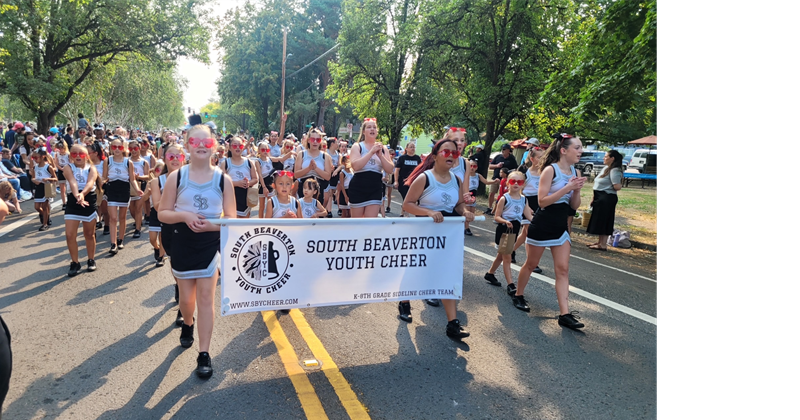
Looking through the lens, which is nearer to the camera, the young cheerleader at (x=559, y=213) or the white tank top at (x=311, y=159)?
the young cheerleader at (x=559, y=213)

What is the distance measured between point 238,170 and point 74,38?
22.4 meters

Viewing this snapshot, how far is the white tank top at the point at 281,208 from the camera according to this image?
20.0 ft

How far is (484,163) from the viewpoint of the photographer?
19344 millimetres

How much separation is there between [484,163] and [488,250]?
10276mm

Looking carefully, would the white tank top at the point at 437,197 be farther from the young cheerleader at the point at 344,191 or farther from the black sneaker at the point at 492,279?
the young cheerleader at the point at 344,191

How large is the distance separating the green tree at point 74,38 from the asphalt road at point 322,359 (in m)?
21.5

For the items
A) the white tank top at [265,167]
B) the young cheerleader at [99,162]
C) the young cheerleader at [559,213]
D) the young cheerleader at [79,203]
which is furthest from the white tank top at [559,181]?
the white tank top at [265,167]

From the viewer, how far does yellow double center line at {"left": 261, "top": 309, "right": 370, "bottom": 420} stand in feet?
11.4

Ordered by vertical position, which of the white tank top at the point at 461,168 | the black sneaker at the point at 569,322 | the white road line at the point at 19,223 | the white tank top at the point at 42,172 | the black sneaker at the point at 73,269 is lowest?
the black sneaker at the point at 569,322

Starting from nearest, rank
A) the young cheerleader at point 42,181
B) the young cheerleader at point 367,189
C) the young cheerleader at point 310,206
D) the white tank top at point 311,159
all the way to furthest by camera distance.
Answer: the young cheerleader at point 310,206
the young cheerleader at point 367,189
the white tank top at point 311,159
the young cheerleader at point 42,181

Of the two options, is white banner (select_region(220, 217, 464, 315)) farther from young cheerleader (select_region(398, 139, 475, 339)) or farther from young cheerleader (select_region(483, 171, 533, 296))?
young cheerleader (select_region(483, 171, 533, 296))

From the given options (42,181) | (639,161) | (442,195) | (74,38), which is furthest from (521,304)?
(639,161)

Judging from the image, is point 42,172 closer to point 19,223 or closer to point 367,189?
point 19,223
